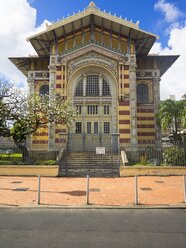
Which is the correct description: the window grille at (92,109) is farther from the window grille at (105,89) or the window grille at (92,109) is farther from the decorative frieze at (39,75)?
the decorative frieze at (39,75)

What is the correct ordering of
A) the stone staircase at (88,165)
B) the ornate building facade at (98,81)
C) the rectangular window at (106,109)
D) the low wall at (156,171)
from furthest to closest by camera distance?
the rectangular window at (106,109) → the ornate building facade at (98,81) → the stone staircase at (88,165) → the low wall at (156,171)

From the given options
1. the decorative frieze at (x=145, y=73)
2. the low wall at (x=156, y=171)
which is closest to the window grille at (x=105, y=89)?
the decorative frieze at (x=145, y=73)

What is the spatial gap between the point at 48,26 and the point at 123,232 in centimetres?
2259

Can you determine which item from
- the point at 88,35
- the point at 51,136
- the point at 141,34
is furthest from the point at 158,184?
the point at 88,35

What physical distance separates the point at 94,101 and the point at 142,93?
19.5ft

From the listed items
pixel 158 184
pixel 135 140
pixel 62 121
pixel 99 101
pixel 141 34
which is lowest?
pixel 158 184

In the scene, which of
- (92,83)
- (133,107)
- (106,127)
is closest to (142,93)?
(133,107)

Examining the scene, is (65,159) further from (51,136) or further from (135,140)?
(135,140)

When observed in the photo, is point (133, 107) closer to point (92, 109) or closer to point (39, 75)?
point (92, 109)

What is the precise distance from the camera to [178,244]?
17.5 ft

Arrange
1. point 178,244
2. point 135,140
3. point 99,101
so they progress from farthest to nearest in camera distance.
Result: point 99,101
point 135,140
point 178,244

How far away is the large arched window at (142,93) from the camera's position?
2691cm

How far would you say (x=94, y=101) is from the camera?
2478 cm

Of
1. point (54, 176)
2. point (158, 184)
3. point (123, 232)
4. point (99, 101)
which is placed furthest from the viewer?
point (99, 101)
